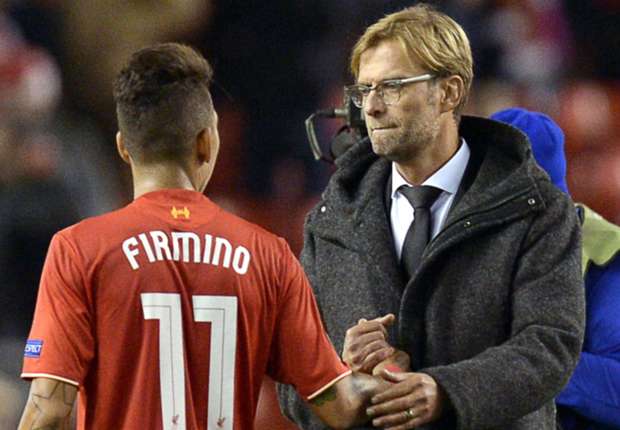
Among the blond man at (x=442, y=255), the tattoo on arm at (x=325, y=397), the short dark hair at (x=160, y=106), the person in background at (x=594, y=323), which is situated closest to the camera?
the short dark hair at (x=160, y=106)

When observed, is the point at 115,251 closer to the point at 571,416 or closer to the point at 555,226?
the point at 555,226

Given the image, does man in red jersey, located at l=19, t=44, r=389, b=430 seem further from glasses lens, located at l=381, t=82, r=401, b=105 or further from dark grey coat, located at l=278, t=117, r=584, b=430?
glasses lens, located at l=381, t=82, r=401, b=105

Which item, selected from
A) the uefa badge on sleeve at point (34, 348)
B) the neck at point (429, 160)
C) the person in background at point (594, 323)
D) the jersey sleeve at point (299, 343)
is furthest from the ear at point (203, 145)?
the person in background at point (594, 323)

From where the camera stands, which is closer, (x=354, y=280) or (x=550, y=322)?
(x=550, y=322)

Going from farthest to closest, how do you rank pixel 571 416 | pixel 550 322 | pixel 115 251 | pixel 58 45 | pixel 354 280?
pixel 58 45 < pixel 571 416 < pixel 354 280 < pixel 550 322 < pixel 115 251

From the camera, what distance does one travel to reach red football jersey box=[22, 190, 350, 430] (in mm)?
1941

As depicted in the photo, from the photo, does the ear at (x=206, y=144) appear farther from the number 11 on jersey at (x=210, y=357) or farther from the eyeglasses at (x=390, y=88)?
the eyeglasses at (x=390, y=88)

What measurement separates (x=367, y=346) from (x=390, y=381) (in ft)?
0.24

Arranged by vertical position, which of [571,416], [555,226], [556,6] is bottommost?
[571,416]

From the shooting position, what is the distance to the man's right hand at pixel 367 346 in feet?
7.45

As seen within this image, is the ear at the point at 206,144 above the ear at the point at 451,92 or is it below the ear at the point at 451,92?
below

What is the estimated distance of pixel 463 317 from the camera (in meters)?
2.34

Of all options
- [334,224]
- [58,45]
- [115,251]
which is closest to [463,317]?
[334,224]

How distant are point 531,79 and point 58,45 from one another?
1988 mm
